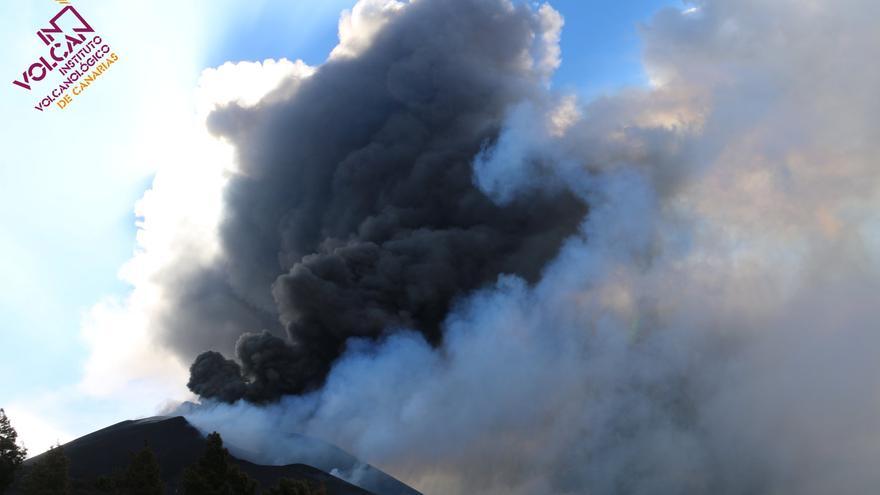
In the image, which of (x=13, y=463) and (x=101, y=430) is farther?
(x=101, y=430)

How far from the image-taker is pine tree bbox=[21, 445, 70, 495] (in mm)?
57125

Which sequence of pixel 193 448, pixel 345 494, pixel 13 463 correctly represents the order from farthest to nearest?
pixel 193 448, pixel 345 494, pixel 13 463

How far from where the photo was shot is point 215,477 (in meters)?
58.6

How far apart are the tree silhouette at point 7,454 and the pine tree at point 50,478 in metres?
4.98

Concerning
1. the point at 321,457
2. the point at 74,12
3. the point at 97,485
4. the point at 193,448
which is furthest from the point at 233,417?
the point at 74,12

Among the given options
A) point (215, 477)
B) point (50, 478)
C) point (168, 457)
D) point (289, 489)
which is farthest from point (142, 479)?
point (168, 457)

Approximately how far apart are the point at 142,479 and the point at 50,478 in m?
7.42

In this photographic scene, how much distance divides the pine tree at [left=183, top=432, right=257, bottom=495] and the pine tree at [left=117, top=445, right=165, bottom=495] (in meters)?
5.21

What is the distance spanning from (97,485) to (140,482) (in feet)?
53.2

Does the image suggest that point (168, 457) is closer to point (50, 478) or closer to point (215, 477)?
point (50, 478)

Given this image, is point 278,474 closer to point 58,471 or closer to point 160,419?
point 160,419

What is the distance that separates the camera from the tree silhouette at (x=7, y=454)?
62.5 metres

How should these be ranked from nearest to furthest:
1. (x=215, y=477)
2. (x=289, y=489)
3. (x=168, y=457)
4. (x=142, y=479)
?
(x=289, y=489), (x=215, y=477), (x=142, y=479), (x=168, y=457)

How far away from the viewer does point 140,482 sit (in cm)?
6278
